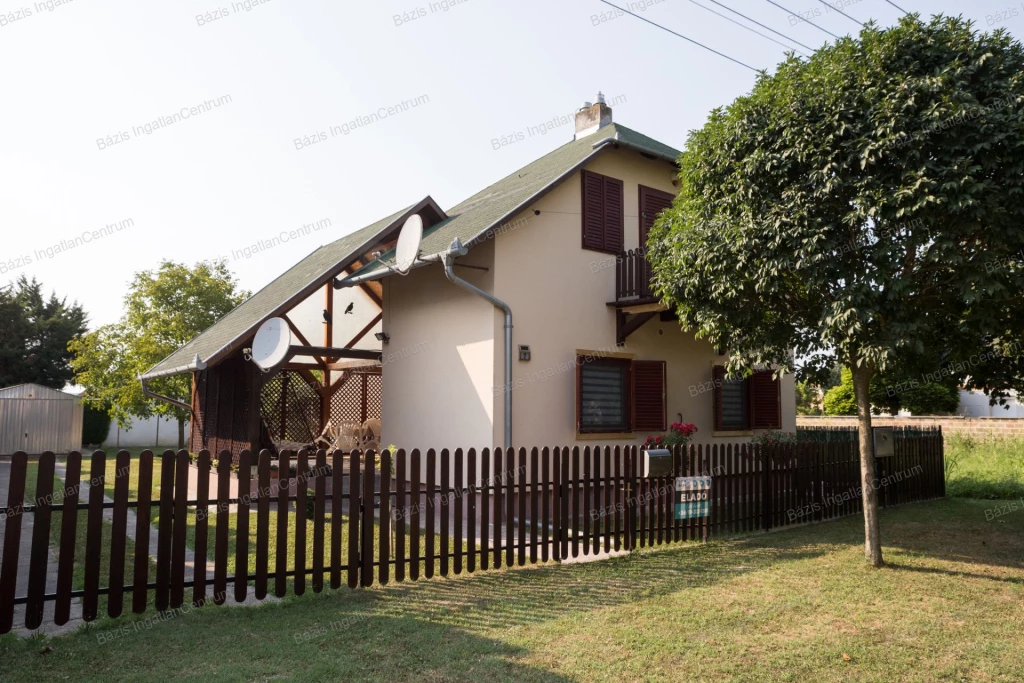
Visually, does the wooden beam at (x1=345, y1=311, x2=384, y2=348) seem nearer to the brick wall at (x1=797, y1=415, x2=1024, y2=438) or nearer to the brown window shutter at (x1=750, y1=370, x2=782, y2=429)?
the brown window shutter at (x1=750, y1=370, x2=782, y2=429)

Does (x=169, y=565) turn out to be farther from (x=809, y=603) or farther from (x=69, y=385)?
(x=69, y=385)

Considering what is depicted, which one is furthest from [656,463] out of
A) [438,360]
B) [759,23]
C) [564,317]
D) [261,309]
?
[261,309]

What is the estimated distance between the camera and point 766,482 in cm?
880

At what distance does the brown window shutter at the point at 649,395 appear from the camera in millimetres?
11352

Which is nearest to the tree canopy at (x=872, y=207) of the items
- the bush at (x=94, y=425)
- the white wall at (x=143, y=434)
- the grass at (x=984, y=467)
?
the grass at (x=984, y=467)

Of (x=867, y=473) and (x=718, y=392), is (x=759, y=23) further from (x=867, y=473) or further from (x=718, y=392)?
(x=718, y=392)

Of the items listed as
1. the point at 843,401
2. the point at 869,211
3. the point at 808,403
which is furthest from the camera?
the point at 808,403

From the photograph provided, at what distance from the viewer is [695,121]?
8.05 meters

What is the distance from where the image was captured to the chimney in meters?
14.3

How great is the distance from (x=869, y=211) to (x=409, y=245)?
236 inches

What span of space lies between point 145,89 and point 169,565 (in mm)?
6457

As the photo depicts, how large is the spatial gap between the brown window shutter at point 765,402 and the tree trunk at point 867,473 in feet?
19.4

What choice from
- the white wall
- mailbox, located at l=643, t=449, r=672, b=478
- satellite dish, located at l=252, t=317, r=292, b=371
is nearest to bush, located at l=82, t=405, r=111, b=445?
the white wall

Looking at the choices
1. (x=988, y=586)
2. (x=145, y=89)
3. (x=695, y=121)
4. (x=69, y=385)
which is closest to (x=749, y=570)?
(x=988, y=586)
